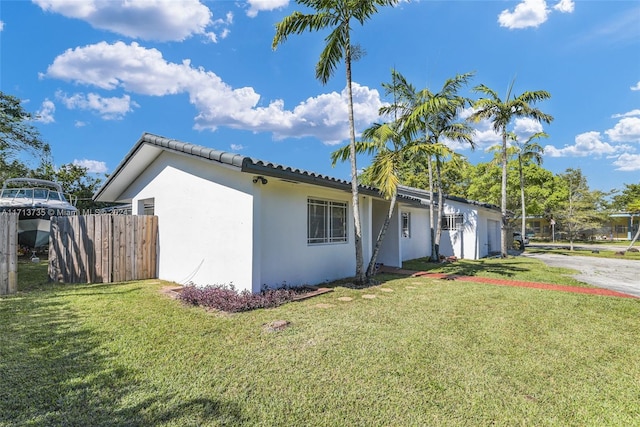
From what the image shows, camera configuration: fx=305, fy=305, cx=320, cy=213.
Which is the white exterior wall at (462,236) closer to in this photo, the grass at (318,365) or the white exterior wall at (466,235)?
the white exterior wall at (466,235)

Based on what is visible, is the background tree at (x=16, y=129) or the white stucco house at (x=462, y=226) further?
the white stucco house at (x=462, y=226)

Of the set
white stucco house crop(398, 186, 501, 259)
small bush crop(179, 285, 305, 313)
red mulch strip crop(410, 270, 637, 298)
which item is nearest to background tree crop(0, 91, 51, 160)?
small bush crop(179, 285, 305, 313)

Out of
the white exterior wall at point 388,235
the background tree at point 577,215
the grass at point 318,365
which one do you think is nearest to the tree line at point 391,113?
the white exterior wall at point 388,235

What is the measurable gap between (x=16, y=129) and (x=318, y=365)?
18.4 meters

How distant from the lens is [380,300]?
7344 millimetres

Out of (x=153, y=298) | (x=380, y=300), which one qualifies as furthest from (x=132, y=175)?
(x=380, y=300)

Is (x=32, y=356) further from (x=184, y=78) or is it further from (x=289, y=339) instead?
(x=184, y=78)

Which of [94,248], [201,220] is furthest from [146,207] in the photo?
[201,220]

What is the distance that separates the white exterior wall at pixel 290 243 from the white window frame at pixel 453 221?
11346 millimetres

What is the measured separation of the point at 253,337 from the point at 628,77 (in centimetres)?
2406

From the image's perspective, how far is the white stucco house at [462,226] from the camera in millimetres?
17766

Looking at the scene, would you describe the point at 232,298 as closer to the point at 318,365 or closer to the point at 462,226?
the point at 318,365

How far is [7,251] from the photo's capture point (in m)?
7.21

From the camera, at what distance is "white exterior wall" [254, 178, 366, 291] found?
7609mm
